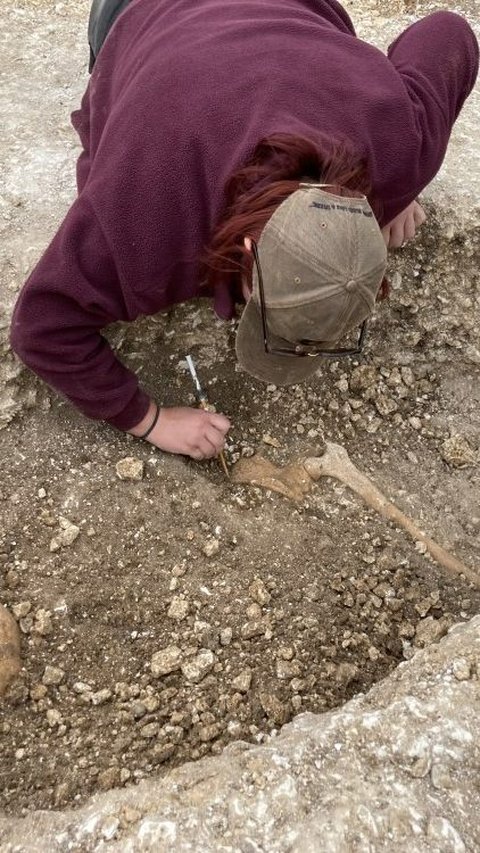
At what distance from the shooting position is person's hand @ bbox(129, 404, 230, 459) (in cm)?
180

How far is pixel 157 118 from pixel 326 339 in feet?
1.58

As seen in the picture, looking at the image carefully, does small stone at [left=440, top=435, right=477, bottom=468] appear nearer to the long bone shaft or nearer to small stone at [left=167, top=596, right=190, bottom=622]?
the long bone shaft

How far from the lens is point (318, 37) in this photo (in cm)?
144

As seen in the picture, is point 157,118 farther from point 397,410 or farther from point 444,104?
point 397,410

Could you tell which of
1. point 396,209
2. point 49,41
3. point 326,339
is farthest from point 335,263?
point 49,41

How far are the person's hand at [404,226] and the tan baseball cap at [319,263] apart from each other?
68cm

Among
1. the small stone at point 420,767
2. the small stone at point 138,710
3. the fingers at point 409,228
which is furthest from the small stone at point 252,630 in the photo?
the fingers at point 409,228

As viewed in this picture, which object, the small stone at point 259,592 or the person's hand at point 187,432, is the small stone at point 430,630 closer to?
the small stone at point 259,592

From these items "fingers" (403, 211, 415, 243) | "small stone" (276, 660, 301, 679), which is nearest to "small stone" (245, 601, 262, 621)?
"small stone" (276, 660, 301, 679)

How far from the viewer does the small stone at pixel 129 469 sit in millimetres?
1803

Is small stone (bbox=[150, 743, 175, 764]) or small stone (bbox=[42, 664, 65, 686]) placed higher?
small stone (bbox=[150, 743, 175, 764])

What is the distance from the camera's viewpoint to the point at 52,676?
1492 mm

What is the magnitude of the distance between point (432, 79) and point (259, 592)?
1.14 m

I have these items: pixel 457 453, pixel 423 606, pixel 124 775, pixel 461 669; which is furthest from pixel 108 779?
pixel 457 453
